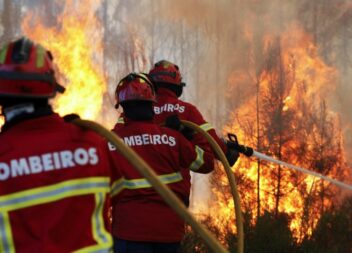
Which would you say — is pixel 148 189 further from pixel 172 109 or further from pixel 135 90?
pixel 172 109

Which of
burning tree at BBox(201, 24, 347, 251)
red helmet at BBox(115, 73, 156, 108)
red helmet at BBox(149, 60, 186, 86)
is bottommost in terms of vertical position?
burning tree at BBox(201, 24, 347, 251)

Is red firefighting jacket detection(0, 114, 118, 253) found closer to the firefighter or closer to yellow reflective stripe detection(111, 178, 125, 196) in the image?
yellow reflective stripe detection(111, 178, 125, 196)

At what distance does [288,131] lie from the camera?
43.8ft

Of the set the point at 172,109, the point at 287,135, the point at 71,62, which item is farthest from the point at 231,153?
the point at 71,62

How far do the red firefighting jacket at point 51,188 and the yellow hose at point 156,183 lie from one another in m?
0.08

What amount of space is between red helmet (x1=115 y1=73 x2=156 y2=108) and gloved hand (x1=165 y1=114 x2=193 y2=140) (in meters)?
0.27

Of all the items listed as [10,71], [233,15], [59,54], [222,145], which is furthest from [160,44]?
[10,71]

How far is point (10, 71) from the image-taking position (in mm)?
1948

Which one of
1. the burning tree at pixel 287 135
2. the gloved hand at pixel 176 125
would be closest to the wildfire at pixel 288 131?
the burning tree at pixel 287 135

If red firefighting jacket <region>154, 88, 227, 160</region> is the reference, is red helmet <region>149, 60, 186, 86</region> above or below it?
above

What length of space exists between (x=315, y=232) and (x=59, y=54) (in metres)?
13.8

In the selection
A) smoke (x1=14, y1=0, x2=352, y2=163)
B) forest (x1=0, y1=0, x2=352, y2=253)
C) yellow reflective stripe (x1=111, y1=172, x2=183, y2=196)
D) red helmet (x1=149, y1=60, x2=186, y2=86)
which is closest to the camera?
yellow reflective stripe (x1=111, y1=172, x2=183, y2=196)

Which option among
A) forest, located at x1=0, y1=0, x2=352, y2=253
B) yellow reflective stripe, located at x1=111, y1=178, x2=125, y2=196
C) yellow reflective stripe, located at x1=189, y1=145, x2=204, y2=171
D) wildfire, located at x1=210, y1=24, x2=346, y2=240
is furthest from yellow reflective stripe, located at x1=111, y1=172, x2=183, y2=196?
wildfire, located at x1=210, y1=24, x2=346, y2=240

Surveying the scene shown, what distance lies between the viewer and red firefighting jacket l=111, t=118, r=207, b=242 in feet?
11.5
